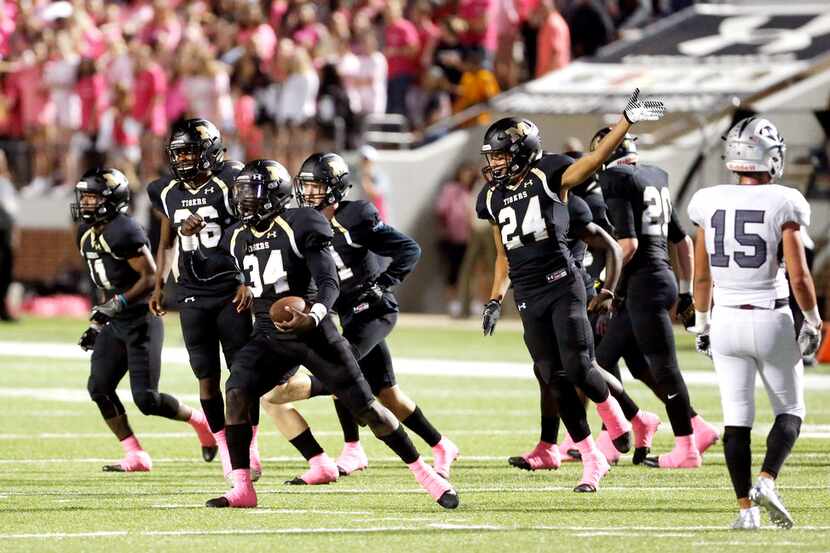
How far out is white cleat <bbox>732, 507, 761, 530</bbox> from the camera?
807 centimetres

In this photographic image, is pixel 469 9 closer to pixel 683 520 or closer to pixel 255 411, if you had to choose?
pixel 255 411

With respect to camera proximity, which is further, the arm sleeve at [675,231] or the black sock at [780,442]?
the arm sleeve at [675,231]

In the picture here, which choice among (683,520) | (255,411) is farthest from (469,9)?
(683,520)

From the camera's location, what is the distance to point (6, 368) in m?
17.7

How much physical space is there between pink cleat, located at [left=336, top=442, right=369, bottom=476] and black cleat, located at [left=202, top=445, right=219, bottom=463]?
770 mm

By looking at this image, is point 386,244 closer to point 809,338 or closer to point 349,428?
point 349,428

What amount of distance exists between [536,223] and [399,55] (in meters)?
15.1

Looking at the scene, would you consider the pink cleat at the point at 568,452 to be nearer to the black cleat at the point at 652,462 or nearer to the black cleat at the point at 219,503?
the black cleat at the point at 652,462

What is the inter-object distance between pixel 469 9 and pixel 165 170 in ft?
14.2

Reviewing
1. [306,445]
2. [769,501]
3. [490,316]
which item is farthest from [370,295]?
[769,501]

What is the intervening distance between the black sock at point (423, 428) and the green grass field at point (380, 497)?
0.83 ft

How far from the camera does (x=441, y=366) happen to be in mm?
18016

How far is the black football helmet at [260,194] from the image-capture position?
917cm

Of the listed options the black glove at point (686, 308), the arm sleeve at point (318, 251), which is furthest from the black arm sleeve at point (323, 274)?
the black glove at point (686, 308)
